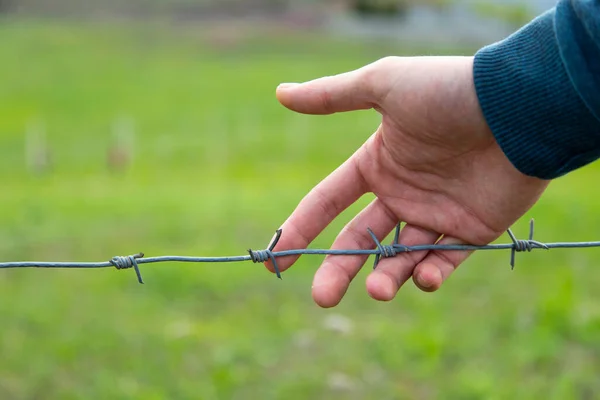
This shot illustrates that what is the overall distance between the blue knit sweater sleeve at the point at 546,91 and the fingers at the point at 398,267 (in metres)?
0.37

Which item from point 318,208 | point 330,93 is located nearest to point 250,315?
point 318,208

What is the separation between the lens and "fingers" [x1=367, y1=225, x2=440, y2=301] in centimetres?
195

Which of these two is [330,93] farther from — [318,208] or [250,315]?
[250,315]

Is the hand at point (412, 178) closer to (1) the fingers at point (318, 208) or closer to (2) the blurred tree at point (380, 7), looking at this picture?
(1) the fingers at point (318, 208)

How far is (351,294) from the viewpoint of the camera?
15.0 ft

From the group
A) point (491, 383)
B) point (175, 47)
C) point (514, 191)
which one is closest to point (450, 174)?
point (514, 191)

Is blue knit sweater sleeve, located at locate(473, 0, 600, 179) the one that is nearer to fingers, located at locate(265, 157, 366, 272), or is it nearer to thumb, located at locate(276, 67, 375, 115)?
thumb, located at locate(276, 67, 375, 115)

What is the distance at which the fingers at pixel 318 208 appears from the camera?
6.93 feet

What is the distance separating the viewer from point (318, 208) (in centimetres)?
213

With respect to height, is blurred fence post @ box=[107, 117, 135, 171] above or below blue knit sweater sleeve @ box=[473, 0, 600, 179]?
above

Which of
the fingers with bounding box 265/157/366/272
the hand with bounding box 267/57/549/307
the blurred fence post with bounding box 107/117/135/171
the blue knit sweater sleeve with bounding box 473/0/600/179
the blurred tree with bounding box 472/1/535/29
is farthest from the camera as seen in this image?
the blurred tree with bounding box 472/1/535/29

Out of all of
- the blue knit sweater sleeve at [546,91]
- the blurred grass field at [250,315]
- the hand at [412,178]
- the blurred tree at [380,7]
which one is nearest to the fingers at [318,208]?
the hand at [412,178]

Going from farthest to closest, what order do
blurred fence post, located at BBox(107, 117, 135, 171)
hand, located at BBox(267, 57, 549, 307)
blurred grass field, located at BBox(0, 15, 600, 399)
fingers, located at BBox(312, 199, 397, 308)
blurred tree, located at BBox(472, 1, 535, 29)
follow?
blurred tree, located at BBox(472, 1, 535, 29) → blurred fence post, located at BBox(107, 117, 135, 171) → blurred grass field, located at BBox(0, 15, 600, 399) → fingers, located at BBox(312, 199, 397, 308) → hand, located at BBox(267, 57, 549, 307)

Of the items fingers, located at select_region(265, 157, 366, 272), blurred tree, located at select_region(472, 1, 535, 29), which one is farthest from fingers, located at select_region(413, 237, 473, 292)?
blurred tree, located at select_region(472, 1, 535, 29)
